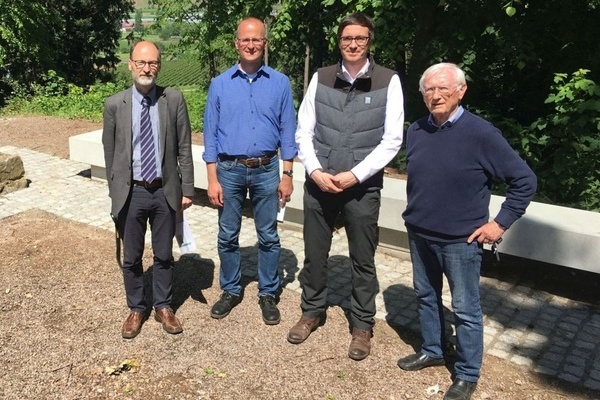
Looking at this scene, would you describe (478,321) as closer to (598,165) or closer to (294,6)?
(598,165)

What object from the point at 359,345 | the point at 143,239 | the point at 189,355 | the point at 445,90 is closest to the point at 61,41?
the point at 143,239

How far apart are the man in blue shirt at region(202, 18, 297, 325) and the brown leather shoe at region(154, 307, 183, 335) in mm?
615

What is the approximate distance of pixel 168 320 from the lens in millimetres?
4160

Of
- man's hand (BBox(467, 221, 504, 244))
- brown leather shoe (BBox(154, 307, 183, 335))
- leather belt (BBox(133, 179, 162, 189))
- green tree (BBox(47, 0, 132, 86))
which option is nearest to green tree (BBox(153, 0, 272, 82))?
leather belt (BBox(133, 179, 162, 189))

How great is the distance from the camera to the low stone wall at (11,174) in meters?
7.38

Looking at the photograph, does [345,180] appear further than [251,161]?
No

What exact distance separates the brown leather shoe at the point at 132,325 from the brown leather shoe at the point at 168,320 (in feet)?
0.42

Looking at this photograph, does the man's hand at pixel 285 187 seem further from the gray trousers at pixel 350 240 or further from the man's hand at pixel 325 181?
the man's hand at pixel 325 181

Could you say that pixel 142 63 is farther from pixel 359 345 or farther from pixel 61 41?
pixel 61 41

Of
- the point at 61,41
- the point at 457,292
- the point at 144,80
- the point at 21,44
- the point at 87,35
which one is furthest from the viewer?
the point at 87,35

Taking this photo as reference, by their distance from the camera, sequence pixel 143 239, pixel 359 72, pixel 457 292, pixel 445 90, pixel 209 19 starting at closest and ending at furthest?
pixel 445 90
pixel 457 292
pixel 359 72
pixel 143 239
pixel 209 19

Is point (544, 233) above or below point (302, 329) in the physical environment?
above

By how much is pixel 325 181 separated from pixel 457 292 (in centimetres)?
100

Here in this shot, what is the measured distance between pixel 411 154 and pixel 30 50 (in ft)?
54.2
